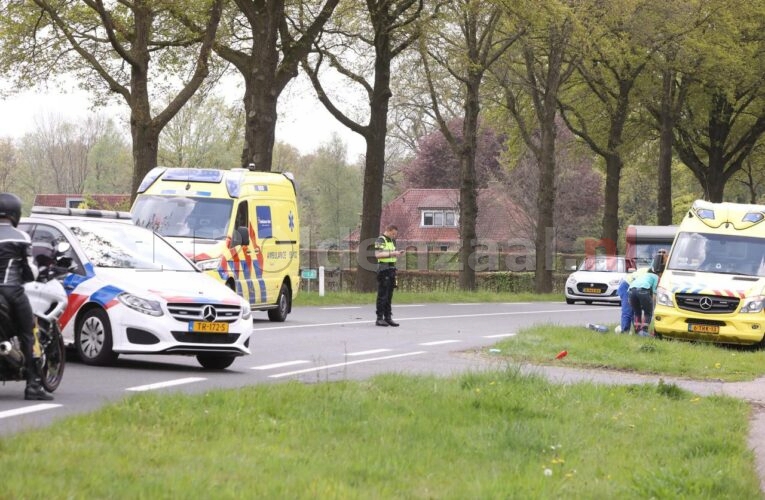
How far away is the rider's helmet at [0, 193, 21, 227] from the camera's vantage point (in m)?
10.5

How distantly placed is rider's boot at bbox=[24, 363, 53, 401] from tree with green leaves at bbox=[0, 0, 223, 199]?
63.9 ft

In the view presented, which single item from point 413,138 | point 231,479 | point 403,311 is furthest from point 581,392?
point 413,138

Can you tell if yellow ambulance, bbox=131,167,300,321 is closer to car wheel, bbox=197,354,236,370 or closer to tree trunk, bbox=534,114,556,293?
car wheel, bbox=197,354,236,370

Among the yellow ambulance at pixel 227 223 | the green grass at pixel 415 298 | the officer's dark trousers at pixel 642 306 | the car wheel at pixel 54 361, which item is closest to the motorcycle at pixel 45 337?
the car wheel at pixel 54 361

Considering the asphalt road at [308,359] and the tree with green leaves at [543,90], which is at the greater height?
the tree with green leaves at [543,90]

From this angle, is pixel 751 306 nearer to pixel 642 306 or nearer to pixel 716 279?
pixel 716 279

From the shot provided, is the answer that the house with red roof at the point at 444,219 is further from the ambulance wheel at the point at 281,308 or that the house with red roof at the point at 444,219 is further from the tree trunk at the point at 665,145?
the ambulance wheel at the point at 281,308

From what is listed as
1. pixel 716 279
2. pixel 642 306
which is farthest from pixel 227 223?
pixel 716 279

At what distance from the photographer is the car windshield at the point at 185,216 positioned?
70.4ft

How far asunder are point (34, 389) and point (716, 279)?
48.2 ft

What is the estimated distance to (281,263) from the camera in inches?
939

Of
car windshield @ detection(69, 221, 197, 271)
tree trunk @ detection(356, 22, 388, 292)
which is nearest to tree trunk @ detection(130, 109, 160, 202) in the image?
tree trunk @ detection(356, 22, 388, 292)

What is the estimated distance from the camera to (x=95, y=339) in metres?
14.1

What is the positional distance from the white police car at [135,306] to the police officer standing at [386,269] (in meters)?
7.27
